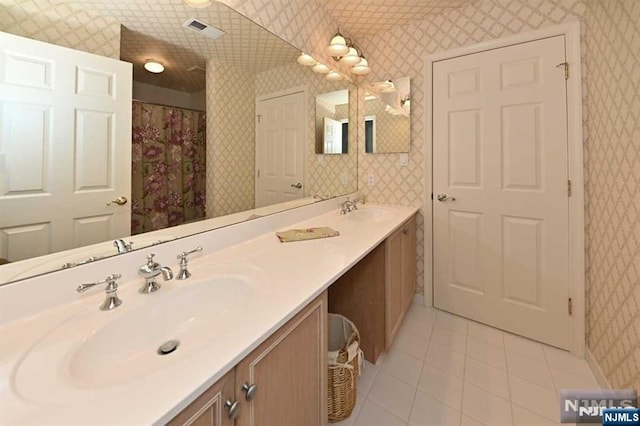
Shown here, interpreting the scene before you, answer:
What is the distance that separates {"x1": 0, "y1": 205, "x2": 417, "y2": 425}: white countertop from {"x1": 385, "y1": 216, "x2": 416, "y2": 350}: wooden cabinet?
0.55 metres

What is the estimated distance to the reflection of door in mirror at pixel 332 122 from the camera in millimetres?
2180

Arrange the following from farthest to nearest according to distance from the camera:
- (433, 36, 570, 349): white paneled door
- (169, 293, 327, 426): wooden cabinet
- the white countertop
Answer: (433, 36, 570, 349): white paneled door, (169, 293, 327, 426): wooden cabinet, the white countertop

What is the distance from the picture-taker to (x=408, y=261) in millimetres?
2152

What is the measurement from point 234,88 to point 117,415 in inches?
53.0

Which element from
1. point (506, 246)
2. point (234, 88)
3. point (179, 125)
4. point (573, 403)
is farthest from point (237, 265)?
point (506, 246)

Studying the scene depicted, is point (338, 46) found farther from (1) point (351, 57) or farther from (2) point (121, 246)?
(2) point (121, 246)

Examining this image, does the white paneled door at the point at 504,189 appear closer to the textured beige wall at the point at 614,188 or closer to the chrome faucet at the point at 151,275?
the textured beige wall at the point at 614,188

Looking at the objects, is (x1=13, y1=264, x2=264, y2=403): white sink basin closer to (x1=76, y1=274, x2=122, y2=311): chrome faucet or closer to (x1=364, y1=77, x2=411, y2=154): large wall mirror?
(x1=76, y1=274, x2=122, y2=311): chrome faucet

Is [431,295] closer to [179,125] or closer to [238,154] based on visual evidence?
[238,154]

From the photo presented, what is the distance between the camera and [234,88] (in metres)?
1.41

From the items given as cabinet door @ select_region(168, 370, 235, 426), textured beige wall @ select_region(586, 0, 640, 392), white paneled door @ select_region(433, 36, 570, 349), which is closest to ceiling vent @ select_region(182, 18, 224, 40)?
cabinet door @ select_region(168, 370, 235, 426)

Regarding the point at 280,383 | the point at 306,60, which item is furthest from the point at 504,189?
the point at 280,383

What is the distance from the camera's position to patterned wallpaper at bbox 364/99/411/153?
240cm

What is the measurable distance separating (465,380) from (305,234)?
1190 millimetres
